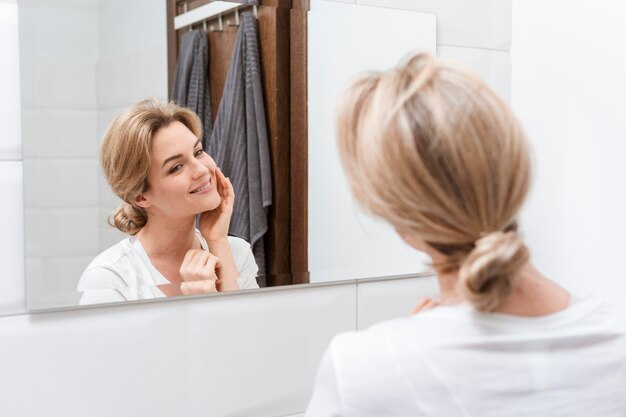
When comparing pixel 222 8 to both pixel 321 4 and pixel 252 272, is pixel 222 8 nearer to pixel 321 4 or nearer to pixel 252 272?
pixel 321 4

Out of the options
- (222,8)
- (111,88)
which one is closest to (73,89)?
(111,88)

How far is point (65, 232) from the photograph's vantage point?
1.08m

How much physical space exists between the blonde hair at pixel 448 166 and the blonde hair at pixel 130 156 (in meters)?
0.52

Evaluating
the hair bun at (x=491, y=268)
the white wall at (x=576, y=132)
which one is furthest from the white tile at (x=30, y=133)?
the white wall at (x=576, y=132)

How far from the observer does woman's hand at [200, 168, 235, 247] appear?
3.91ft

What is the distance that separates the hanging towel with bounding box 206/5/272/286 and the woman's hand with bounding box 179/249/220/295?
0.07 m

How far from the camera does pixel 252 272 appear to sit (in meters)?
1.24

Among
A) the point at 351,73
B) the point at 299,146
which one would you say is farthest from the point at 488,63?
the point at 299,146

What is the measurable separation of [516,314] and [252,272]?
631 millimetres

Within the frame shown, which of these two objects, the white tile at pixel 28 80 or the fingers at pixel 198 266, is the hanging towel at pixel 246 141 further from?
the white tile at pixel 28 80

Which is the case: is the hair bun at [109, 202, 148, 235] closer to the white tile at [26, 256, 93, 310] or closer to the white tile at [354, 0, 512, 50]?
the white tile at [26, 256, 93, 310]

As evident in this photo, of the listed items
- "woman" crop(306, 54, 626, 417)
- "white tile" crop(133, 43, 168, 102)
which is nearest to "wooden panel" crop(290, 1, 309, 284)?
"white tile" crop(133, 43, 168, 102)

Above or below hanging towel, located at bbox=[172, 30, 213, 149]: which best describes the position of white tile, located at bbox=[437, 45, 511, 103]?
above

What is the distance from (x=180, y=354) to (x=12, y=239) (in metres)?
0.33
